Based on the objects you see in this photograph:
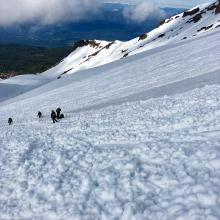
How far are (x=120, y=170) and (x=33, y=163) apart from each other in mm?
4837

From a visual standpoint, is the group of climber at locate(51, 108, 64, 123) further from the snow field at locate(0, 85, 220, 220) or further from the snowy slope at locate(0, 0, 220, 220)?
the snow field at locate(0, 85, 220, 220)

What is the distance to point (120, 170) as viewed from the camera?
1568 centimetres

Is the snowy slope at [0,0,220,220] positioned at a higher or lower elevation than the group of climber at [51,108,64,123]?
lower

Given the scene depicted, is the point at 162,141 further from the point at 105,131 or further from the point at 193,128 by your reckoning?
the point at 105,131

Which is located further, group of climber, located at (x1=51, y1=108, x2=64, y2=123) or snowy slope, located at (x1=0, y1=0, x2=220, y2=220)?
group of climber, located at (x1=51, y1=108, x2=64, y2=123)

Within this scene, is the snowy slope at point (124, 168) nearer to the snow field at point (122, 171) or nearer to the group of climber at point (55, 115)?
the snow field at point (122, 171)

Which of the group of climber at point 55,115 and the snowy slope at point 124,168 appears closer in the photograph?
the snowy slope at point 124,168

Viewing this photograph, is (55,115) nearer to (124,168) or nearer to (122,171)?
(124,168)

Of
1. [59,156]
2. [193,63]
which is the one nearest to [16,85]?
[193,63]

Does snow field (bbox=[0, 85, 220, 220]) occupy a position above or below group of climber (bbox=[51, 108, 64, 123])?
below

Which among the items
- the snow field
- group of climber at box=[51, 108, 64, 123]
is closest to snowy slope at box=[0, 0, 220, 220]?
the snow field

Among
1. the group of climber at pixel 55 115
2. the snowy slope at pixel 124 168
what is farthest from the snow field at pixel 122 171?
the group of climber at pixel 55 115

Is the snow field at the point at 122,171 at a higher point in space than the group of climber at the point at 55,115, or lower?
lower

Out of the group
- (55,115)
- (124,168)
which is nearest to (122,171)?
(124,168)
